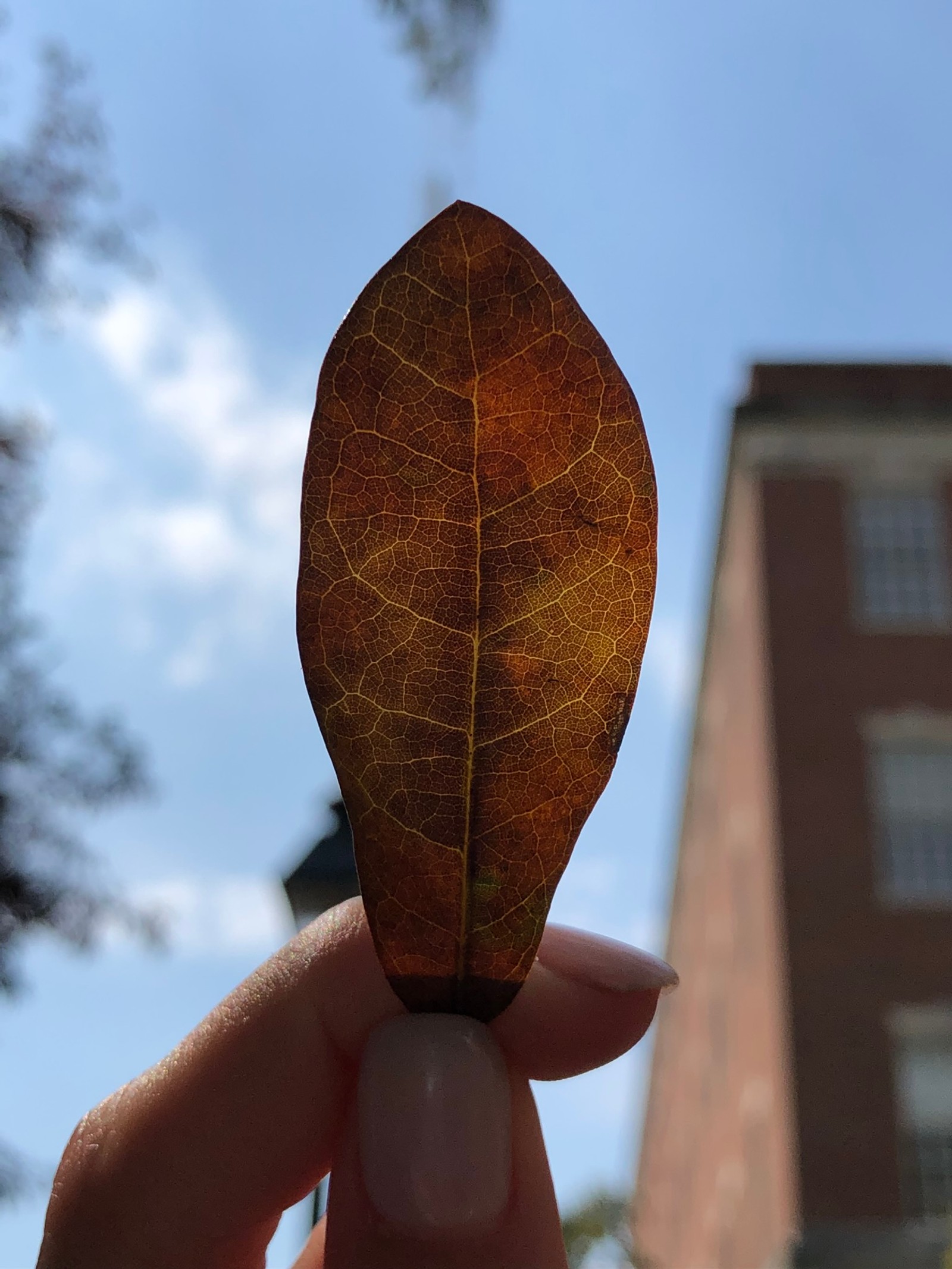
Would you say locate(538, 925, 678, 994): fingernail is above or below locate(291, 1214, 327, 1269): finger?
above

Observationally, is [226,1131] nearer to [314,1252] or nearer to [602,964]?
[314,1252]

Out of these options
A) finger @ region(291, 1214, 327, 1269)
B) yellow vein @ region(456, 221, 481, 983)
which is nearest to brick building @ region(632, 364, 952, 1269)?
finger @ region(291, 1214, 327, 1269)

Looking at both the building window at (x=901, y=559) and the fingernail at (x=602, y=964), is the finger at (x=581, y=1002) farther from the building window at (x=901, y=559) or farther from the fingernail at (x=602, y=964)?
the building window at (x=901, y=559)

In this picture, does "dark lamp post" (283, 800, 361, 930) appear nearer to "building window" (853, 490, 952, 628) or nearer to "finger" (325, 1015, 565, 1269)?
"finger" (325, 1015, 565, 1269)

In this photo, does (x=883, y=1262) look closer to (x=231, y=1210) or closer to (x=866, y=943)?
(x=866, y=943)

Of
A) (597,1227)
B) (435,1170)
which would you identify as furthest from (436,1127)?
(597,1227)

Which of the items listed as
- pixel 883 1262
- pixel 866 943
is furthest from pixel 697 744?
pixel 883 1262
